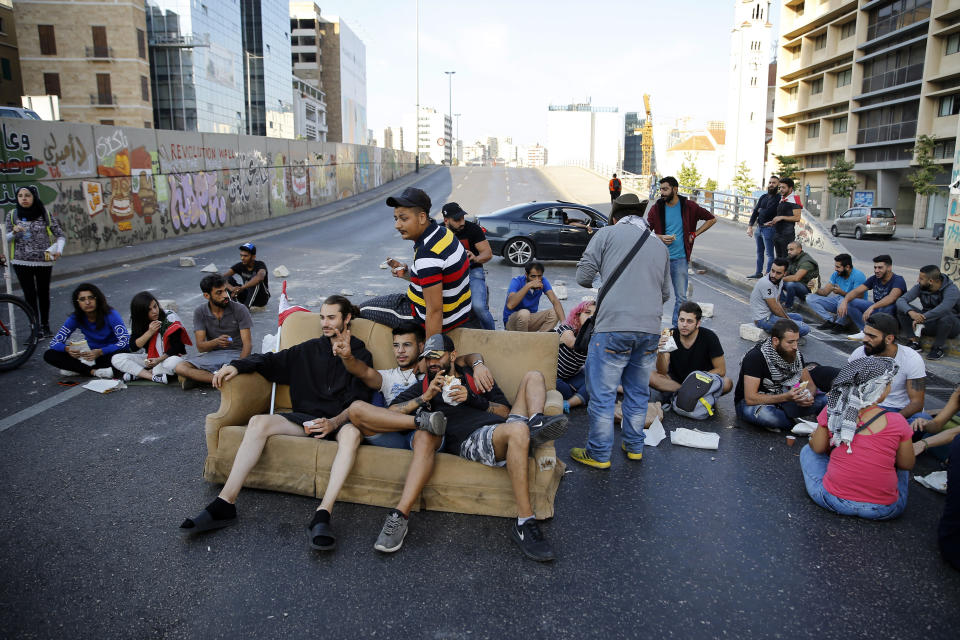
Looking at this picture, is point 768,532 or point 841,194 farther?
point 841,194

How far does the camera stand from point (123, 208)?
53.2 feet

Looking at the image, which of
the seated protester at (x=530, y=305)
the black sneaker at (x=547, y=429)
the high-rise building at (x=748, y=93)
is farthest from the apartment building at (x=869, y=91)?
the black sneaker at (x=547, y=429)

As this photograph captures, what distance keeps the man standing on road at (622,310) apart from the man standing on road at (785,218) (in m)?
8.56

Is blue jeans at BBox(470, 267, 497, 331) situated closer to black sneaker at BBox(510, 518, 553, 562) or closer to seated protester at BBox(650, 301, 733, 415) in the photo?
seated protester at BBox(650, 301, 733, 415)

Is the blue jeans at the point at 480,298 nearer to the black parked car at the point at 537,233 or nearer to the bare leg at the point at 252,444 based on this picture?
the bare leg at the point at 252,444

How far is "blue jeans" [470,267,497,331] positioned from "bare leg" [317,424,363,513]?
113 inches

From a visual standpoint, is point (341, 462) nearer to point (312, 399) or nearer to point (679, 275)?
point (312, 399)

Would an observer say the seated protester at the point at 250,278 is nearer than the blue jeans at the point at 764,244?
Yes

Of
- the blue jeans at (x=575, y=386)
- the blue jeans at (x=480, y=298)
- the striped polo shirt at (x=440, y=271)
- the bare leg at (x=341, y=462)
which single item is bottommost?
the blue jeans at (x=575, y=386)

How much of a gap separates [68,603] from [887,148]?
5504cm

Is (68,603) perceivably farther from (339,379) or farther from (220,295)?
(220,295)

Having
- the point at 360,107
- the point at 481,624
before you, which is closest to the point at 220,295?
the point at 481,624

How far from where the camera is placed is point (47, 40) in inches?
2133

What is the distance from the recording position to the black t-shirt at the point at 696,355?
19.4 ft
